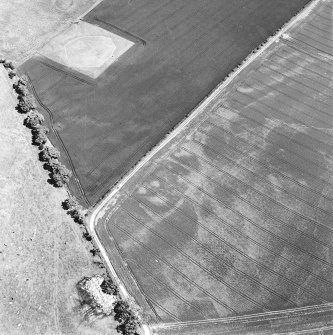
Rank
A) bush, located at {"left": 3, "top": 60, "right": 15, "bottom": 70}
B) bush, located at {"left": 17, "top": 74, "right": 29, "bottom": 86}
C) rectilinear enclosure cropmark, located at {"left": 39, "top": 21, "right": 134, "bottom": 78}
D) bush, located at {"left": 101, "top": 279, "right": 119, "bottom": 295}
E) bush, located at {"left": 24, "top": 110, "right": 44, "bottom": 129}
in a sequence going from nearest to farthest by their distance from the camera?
bush, located at {"left": 101, "top": 279, "right": 119, "bottom": 295}
bush, located at {"left": 24, "top": 110, "right": 44, "bottom": 129}
bush, located at {"left": 17, "top": 74, "right": 29, "bottom": 86}
bush, located at {"left": 3, "top": 60, "right": 15, "bottom": 70}
rectilinear enclosure cropmark, located at {"left": 39, "top": 21, "right": 134, "bottom": 78}

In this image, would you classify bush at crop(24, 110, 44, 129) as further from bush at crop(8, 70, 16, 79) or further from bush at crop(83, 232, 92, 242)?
bush at crop(83, 232, 92, 242)

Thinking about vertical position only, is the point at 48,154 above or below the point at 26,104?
below

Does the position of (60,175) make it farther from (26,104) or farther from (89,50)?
(89,50)

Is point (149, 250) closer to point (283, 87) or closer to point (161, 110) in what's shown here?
point (161, 110)

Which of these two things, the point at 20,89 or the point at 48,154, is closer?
the point at 48,154

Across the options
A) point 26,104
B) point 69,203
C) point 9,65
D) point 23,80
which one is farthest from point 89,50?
point 69,203

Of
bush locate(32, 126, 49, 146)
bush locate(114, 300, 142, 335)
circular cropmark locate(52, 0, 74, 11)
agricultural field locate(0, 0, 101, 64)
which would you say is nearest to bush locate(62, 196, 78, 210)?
bush locate(32, 126, 49, 146)
